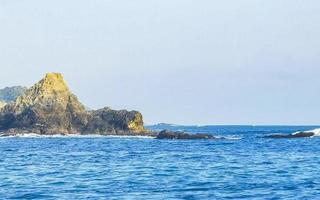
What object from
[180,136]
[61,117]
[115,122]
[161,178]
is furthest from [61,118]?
[161,178]

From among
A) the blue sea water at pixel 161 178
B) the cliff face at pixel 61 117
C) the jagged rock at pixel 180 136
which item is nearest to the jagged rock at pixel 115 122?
the cliff face at pixel 61 117

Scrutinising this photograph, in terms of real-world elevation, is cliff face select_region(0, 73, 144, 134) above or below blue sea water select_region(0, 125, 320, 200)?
above

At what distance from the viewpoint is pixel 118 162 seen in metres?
69.8

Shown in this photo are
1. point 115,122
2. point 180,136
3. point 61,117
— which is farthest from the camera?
point 115,122

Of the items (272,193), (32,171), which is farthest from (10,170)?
(272,193)

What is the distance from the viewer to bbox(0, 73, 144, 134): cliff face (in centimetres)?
17150

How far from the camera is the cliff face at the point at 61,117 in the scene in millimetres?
171500

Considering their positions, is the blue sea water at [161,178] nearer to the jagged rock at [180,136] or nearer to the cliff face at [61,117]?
the jagged rock at [180,136]

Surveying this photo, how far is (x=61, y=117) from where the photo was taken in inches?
6821

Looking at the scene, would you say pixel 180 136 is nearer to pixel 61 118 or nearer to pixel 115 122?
pixel 115 122

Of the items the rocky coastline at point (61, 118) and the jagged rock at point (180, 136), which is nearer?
the jagged rock at point (180, 136)

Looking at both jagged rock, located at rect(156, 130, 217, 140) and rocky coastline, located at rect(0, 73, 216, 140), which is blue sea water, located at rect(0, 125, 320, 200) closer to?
jagged rock, located at rect(156, 130, 217, 140)

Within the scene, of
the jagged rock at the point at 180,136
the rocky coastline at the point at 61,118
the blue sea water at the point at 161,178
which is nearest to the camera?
the blue sea water at the point at 161,178

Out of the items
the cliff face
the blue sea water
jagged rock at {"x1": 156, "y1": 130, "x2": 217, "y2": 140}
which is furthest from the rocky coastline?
the blue sea water
